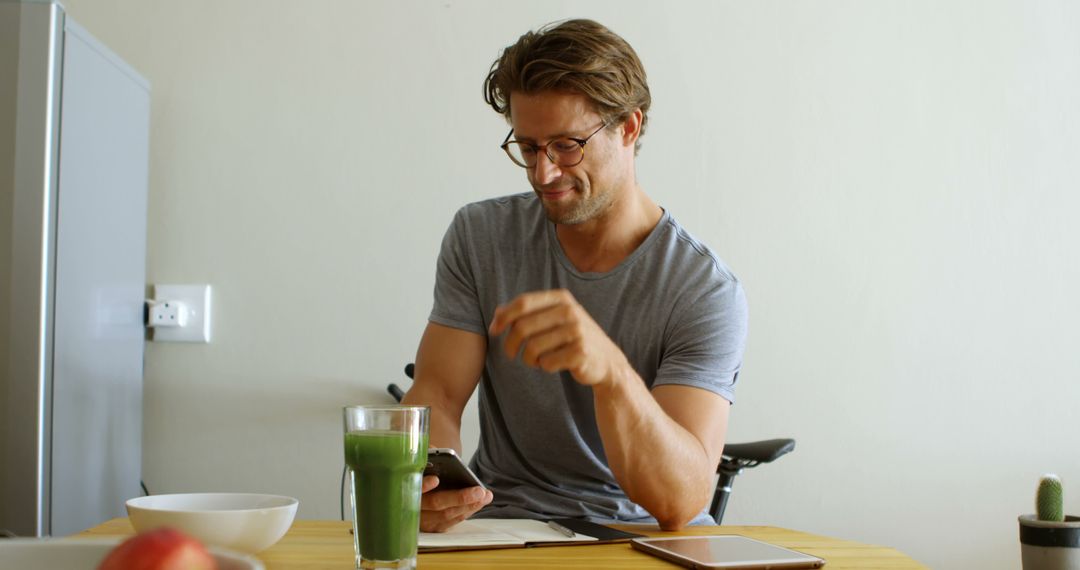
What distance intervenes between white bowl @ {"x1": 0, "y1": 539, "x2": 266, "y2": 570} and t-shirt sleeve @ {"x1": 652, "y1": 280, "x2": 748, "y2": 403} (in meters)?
0.97

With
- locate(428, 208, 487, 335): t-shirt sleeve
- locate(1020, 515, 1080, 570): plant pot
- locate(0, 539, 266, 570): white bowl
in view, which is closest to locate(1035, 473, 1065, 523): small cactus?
locate(1020, 515, 1080, 570): plant pot

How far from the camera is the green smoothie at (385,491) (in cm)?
89

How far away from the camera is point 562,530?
113cm

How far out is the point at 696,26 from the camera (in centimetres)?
220

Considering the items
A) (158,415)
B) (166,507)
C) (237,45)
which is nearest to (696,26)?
(237,45)

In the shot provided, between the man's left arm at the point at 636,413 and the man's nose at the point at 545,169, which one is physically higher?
the man's nose at the point at 545,169

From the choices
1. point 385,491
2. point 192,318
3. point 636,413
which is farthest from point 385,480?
point 192,318

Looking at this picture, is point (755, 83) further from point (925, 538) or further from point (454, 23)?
point (925, 538)

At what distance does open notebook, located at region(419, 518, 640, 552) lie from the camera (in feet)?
3.38

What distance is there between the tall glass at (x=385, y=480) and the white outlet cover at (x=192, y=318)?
1.33 meters

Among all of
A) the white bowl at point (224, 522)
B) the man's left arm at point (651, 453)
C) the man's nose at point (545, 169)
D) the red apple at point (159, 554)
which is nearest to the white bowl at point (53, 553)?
the red apple at point (159, 554)

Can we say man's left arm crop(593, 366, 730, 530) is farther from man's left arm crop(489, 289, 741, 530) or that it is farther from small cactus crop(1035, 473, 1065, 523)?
small cactus crop(1035, 473, 1065, 523)

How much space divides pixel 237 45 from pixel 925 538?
71.4 inches

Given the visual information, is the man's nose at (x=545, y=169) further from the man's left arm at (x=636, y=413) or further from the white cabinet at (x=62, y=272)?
the white cabinet at (x=62, y=272)
